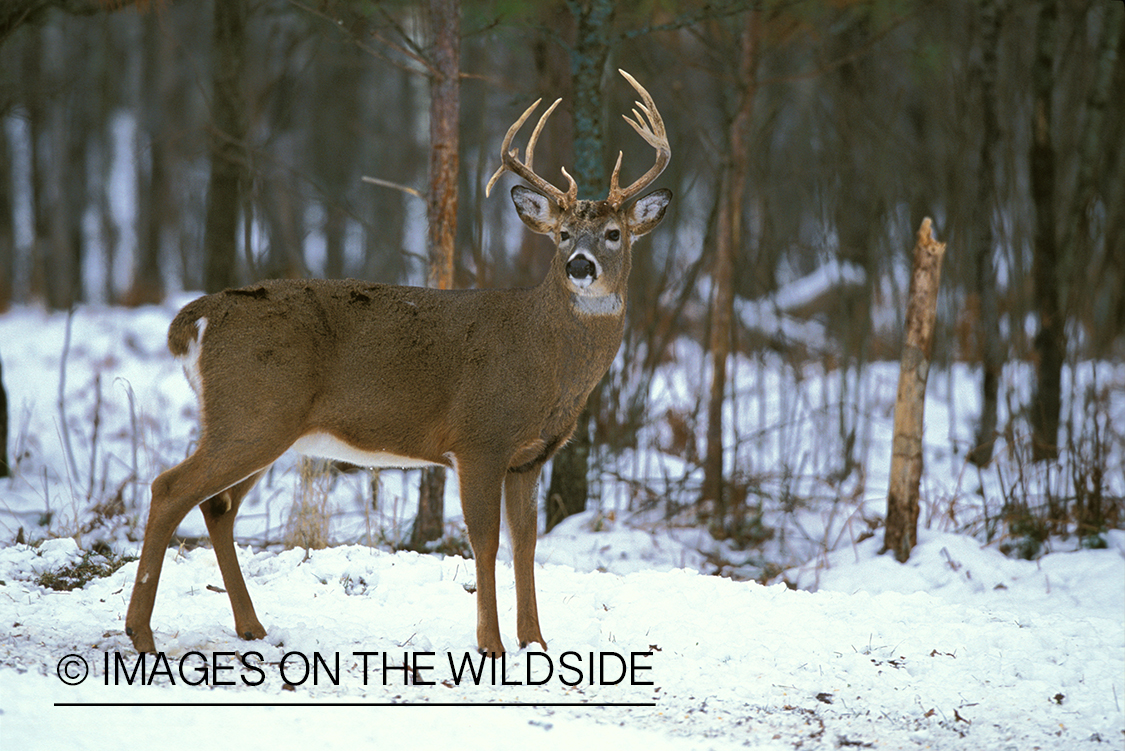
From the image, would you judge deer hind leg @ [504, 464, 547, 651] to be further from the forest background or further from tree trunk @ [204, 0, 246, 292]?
tree trunk @ [204, 0, 246, 292]

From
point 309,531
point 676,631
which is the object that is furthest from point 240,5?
point 676,631

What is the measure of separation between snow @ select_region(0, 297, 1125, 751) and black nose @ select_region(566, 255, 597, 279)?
1.69 metres

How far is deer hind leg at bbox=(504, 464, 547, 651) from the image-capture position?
→ 4.77 metres

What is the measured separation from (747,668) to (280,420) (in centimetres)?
231

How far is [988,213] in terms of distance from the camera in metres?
9.33

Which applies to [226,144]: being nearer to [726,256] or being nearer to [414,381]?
[726,256]

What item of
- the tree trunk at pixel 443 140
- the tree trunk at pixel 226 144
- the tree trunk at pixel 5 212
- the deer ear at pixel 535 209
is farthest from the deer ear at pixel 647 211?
the tree trunk at pixel 5 212

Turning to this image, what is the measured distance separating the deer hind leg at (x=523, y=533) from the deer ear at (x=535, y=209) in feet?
3.84

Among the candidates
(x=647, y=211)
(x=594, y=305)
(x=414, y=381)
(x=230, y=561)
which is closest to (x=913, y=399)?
(x=647, y=211)

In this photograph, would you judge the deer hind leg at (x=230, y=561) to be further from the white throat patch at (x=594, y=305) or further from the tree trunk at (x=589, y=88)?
the tree trunk at (x=589, y=88)

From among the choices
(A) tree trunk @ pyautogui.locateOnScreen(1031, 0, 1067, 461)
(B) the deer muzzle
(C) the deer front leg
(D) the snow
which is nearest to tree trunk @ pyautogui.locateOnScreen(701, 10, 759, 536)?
(D) the snow

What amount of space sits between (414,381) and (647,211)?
4.57 ft

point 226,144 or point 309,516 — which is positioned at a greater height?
point 226,144

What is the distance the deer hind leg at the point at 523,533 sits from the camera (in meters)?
4.77
